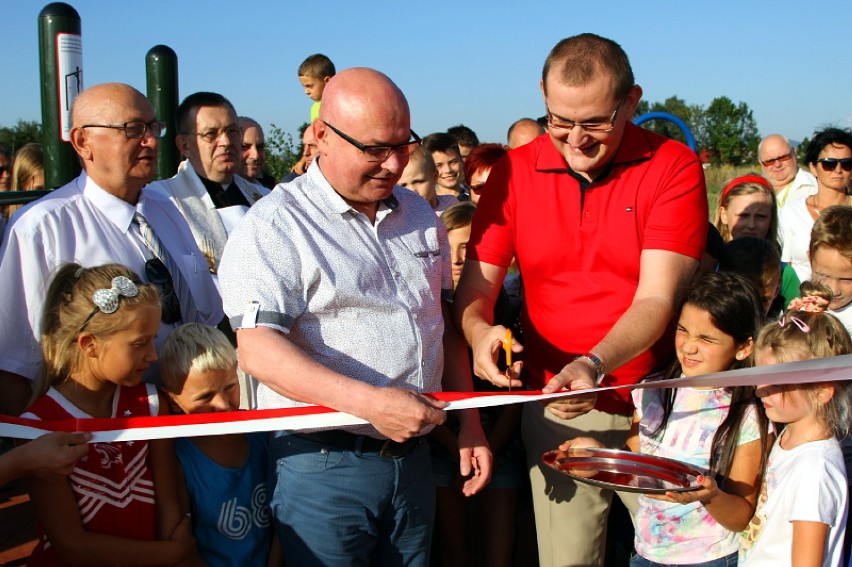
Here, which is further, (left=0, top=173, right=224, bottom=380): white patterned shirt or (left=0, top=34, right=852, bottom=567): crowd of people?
(left=0, top=173, right=224, bottom=380): white patterned shirt

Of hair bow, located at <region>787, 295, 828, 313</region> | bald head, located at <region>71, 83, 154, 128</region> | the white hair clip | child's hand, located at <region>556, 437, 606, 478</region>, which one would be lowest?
child's hand, located at <region>556, 437, 606, 478</region>

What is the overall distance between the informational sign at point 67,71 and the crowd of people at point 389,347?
7.01 ft

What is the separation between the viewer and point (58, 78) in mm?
5574

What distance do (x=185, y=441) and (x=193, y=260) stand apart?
101cm

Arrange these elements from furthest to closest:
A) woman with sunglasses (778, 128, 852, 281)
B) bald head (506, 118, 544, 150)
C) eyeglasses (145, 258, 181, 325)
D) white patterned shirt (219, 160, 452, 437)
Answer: bald head (506, 118, 544, 150), woman with sunglasses (778, 128, 852, 281), eyeglasses (145, 258, 181, 325), white patterned shirt (219, 160, 452, 437)

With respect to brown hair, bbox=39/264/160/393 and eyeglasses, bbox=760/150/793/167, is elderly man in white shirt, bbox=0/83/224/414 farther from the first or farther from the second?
eyeglasses, bbox=760/150/793/167

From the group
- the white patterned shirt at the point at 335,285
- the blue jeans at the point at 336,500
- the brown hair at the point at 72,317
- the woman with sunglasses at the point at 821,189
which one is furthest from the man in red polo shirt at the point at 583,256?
the woman with sunglasses at the point at 821,189

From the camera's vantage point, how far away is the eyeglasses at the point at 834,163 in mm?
6352

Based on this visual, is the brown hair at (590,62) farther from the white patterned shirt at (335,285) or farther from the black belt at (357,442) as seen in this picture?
the black belt at (357,442)

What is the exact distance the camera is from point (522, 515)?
19.1 feet

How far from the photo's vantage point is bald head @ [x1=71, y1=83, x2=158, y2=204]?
142 inches

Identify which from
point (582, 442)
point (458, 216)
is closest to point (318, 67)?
point (458, 216)

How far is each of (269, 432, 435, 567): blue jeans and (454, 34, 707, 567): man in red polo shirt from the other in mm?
533

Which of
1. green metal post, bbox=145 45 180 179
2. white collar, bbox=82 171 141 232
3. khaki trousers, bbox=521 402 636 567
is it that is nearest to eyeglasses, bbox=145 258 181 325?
white collar, bbox=82 171 141 232
